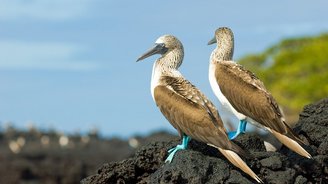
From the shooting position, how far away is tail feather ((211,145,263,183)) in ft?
28.6

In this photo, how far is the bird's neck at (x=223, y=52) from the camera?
33.5 ft

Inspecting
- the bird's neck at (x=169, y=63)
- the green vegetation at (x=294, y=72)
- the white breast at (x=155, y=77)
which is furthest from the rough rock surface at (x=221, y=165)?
the green vegetation at (x=294, y=72)

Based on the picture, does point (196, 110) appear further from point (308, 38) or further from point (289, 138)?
point (308, 38)

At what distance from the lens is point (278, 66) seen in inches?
2346

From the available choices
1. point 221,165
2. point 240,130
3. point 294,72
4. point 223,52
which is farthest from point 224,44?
point 294,72

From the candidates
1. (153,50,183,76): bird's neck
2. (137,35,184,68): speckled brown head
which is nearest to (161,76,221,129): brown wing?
(153,50,183,76): bird's neck

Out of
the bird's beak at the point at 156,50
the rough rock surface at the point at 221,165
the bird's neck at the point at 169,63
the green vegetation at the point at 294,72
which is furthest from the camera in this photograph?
the green vegetation at the point at 294,72

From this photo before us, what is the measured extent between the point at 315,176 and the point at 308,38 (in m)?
54.5

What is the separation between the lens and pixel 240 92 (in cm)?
1009

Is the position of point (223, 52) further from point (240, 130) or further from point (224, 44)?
point (240, 130)

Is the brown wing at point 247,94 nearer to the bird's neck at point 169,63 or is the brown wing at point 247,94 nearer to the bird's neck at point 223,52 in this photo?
the bird's neck at point 223,52

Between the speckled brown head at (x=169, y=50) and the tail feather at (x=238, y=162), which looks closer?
the tail feather at (x=238, y=162)

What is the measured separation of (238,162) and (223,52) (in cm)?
192

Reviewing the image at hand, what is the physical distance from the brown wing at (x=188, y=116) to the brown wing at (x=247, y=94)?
89cm
